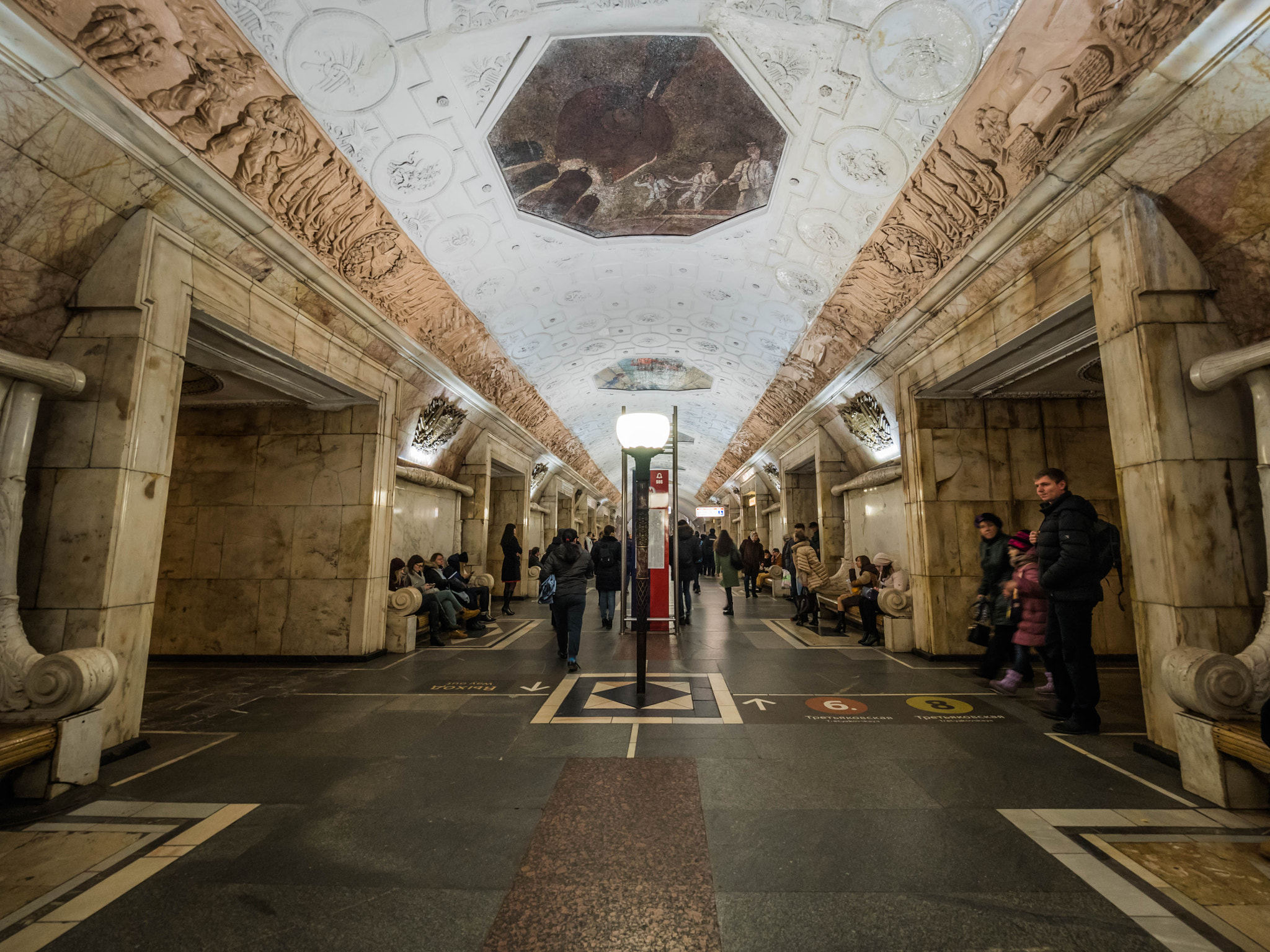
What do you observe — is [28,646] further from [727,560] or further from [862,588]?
[727,560]

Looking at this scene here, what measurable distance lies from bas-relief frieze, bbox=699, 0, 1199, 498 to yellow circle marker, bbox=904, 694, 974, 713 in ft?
13.5

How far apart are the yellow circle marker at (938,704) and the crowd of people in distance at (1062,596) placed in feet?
1.87

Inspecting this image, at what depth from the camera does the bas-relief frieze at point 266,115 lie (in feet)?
10.4

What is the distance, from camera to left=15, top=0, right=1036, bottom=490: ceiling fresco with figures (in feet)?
12.4

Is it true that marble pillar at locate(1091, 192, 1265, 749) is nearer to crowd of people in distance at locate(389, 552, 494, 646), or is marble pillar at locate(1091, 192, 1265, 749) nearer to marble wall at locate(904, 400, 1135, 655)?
marble wall at locate(904, 400, 1135, 655)

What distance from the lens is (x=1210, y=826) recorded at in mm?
2605

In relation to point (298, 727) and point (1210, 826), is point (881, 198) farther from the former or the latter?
point (298, 727)

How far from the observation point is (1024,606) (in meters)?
4.63

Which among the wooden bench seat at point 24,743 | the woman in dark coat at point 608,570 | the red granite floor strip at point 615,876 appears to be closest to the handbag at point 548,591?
the woman in dark coat at point 608,570

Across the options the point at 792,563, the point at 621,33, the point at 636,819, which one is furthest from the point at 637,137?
Result: the point at 792,563

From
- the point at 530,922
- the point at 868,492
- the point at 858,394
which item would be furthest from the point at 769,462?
the point at 530,922

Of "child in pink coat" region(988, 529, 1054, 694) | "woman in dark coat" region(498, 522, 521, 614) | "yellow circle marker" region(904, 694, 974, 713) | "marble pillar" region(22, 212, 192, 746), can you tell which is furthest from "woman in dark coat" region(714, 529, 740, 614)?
"marble pillar" region(22, 212, 192, 746)

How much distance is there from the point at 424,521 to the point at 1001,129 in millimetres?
9716

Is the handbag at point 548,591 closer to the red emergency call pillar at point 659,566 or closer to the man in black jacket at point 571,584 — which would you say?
the man in black jacket at point 571,584
